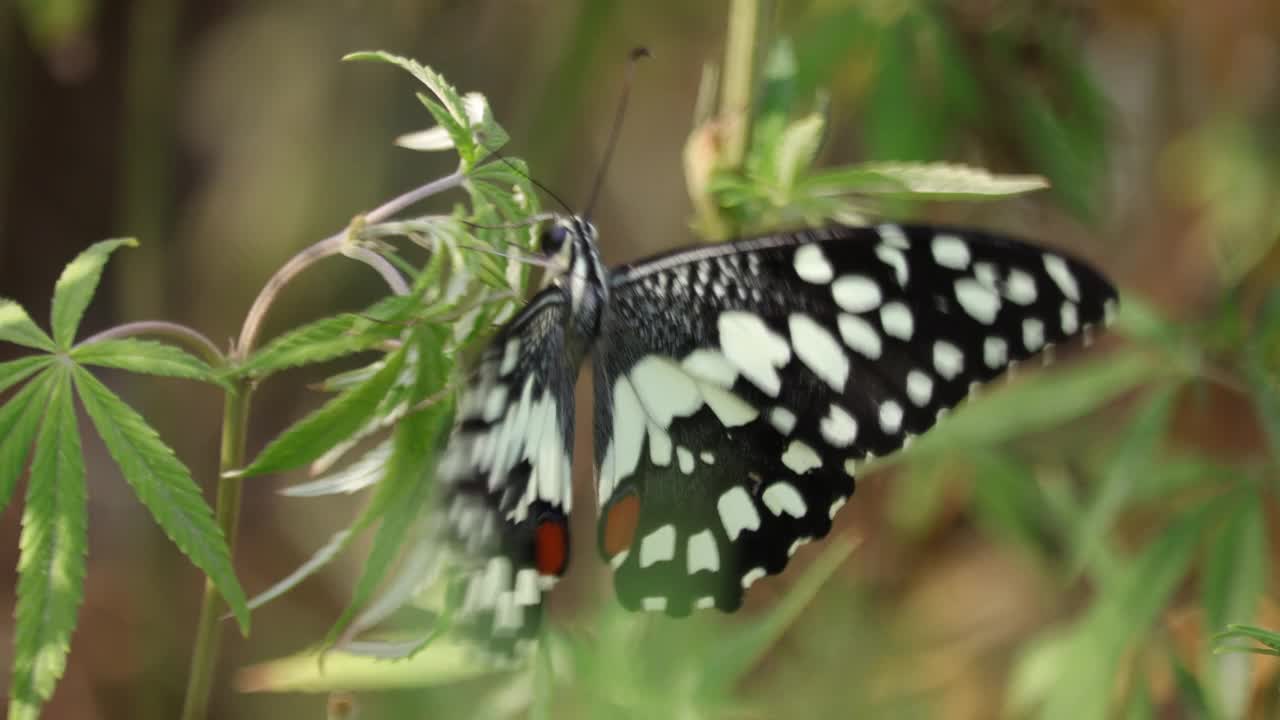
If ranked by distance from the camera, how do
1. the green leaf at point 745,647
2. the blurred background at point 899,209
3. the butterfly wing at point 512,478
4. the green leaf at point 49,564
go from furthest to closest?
1. the blurred background at point 899,209
2. the green leaf at point 745,647
3. the butterfly wing at point 512,478
4. the green leaf at point 49,564

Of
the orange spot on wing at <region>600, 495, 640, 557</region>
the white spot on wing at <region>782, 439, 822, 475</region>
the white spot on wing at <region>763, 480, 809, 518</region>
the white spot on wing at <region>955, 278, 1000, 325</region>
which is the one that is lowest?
the orange spot on wing at <region>600, 495, 640, 557</region>

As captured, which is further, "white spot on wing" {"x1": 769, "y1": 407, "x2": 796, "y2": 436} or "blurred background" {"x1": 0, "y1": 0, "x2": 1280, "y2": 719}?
"blurred background" {"x1": 0, "y1": 0, "x2": 1280, "y2": 719}

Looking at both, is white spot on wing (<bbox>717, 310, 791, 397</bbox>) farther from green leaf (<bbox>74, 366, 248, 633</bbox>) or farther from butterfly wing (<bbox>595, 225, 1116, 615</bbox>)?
green leaf (<bbox>74, 366, 248, 633</bbox>)

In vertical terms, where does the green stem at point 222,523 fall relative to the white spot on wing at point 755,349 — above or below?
below

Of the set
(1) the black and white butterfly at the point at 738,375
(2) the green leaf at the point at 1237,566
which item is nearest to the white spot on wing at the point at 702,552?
(1) the black and white butterfly at the point at 738,375

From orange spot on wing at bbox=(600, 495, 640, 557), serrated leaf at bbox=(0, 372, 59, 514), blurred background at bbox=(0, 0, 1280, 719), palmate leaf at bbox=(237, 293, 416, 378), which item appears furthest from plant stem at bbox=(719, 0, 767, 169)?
serrated leaf at bbox=(0, 372, 59, 514)

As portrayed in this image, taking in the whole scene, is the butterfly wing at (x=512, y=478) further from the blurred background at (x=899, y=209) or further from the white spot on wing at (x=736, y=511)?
the blurred background at (x=899, y=209)

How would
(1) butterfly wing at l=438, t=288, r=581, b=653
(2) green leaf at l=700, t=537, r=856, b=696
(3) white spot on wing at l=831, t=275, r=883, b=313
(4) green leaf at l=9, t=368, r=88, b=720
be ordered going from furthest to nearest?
(2) green leaf at l=700, t=537, r=856, b=696, (3) white spot on wing at l=831, t=275, r=883, b=313, (1) butterfly wing at l=438, t=288, r=581, b=653, (4) green leaf at l=9, t=368, r=88, b=720

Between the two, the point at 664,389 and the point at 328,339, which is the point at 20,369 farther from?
the point at 664,389
